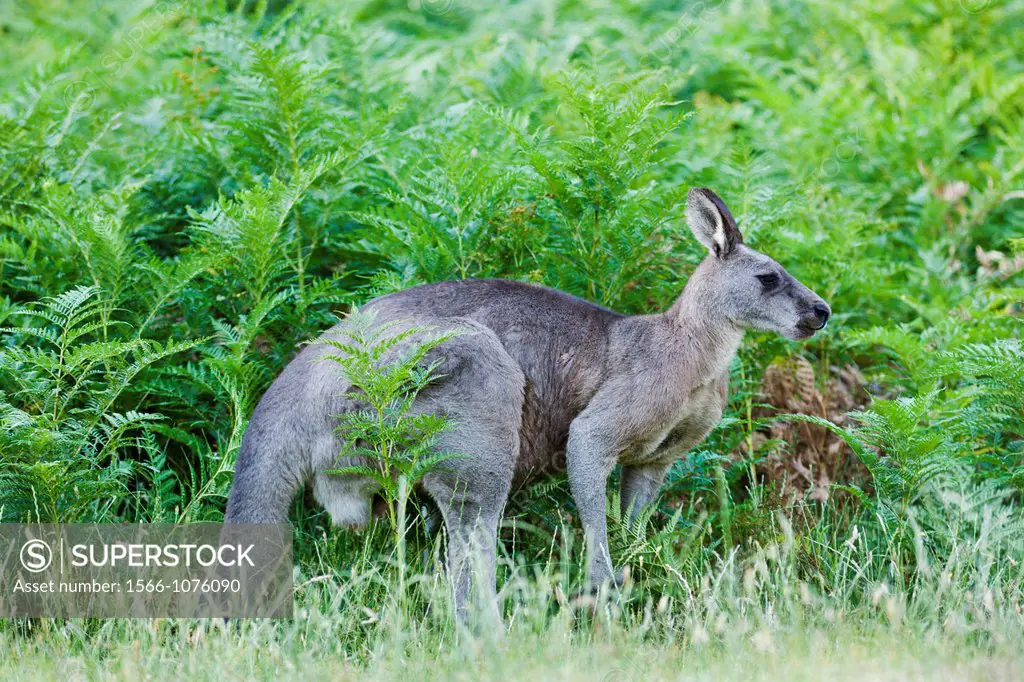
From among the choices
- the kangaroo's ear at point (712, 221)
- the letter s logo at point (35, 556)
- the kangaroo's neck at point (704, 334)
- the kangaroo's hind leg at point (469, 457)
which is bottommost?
the letter s logo at point (35, 556)

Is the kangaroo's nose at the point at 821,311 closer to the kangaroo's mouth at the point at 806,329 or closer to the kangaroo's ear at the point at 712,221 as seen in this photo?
the kangaroo's mouth at the point at 806,329

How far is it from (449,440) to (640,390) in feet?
3.54

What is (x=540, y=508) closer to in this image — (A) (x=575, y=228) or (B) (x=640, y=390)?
(B) (x=640, y=390)

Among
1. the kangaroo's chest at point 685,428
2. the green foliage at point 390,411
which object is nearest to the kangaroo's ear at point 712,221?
the kangaroo's chest at point 685,428

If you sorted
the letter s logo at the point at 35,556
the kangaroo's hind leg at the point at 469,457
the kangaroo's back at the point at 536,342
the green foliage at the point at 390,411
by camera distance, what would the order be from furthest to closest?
1. the kangaroo's back at the point at 536,342
2. the letter s logo at the point at 35,556
3. the kangaroo's hind leg at the point at 469,457
4. the green foliage at the point at 390,411

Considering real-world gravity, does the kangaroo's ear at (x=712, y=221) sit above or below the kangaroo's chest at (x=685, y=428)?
above

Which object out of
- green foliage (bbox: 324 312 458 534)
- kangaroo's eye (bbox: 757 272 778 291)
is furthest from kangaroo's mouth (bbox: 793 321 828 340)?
green foliage (bbox: 324 312 458 534)

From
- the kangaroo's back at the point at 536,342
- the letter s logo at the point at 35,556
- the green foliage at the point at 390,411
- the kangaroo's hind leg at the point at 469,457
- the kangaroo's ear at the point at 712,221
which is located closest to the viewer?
the green foliage at the point at 390,411

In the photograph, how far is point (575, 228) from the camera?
6.94 m

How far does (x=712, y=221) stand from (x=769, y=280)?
0.45 metres

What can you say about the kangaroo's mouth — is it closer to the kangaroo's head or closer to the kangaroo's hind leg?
the kangaroo's head

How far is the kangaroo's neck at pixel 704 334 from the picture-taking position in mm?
6117

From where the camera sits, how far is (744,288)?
6.19 meters

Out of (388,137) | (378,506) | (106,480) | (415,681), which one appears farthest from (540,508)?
(388,137)
